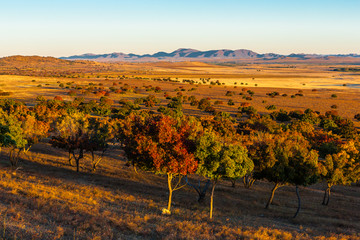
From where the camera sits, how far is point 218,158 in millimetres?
20078

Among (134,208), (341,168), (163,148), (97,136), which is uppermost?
(163,148)

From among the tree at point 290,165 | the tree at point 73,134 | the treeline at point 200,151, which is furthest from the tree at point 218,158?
the tree at point 73,134

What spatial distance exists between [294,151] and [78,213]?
18163 mm

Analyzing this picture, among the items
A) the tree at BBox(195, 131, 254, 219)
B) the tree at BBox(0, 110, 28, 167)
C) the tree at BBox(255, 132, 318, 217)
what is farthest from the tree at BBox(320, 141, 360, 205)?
the tree at BBox(0, 110, 28, 167)

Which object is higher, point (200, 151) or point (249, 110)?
point (200, 151)

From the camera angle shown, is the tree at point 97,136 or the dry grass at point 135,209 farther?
the tree at point 97,136

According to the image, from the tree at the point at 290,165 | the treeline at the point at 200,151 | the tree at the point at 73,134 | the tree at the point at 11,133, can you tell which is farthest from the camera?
the tree at the point at 73,134

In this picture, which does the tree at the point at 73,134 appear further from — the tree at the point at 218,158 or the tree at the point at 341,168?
the tree at the point at 341,168

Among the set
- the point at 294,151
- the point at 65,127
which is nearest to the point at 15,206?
the point at 65,127

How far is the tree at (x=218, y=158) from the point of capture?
780 inches

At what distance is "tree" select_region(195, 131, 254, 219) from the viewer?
1981 cm

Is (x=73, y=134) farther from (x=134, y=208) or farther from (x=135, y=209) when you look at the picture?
(x=135, y=209)

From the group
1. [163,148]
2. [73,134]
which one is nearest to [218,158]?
[163,148]

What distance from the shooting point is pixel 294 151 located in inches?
1017
